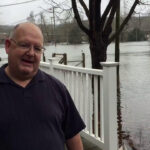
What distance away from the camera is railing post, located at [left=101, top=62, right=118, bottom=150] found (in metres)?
4.08

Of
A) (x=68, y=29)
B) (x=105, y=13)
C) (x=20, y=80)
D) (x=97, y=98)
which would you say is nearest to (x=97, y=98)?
(x=97, y=98)

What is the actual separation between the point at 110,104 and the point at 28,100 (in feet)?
7.68

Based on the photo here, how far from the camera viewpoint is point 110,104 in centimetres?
421

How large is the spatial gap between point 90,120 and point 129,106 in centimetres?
955

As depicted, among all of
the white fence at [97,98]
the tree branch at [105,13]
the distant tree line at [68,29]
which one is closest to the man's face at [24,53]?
the distant tree line at [68,29]

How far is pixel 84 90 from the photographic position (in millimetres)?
4918

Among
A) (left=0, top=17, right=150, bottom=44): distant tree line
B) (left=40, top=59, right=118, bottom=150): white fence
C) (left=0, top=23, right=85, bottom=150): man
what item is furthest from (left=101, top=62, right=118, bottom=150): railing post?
(left=0, top=23, right=85, bottom=150): man

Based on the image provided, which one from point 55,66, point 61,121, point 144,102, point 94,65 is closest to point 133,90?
point 144,102

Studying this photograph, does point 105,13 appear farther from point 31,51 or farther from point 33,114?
point 33,114

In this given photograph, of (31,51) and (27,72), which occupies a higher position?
(31,51)

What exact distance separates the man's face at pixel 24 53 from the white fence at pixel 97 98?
204 centimetres

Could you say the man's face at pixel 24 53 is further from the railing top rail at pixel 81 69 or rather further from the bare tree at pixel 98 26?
the bare tree at pixel 98 26

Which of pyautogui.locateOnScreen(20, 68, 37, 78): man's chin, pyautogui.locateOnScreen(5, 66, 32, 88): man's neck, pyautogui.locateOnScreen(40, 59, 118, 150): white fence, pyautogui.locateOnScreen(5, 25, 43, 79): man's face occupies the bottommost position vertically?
pyautogui.locateOnScreen(40, 59, 118, 150): white fence

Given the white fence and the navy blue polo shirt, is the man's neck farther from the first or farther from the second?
the white fence
